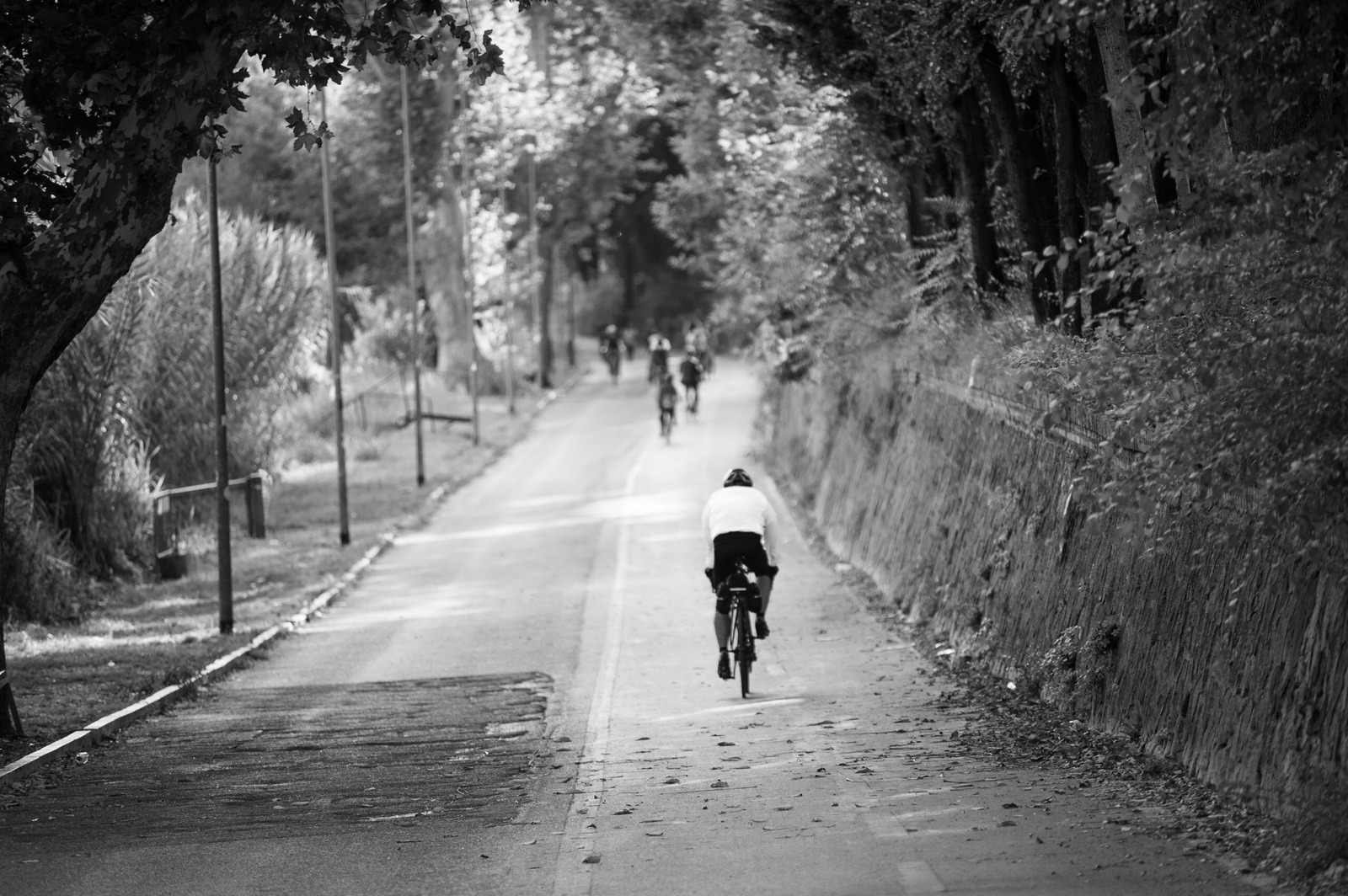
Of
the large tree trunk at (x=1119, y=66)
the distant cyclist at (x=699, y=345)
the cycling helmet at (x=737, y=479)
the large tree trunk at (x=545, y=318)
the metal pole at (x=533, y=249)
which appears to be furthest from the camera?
the large tree trunk at (x=545, y=318)

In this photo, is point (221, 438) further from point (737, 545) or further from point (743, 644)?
point (743, 644)

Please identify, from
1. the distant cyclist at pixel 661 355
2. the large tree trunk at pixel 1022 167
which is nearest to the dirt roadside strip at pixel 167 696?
the large tree trunk at pixel 1022 167

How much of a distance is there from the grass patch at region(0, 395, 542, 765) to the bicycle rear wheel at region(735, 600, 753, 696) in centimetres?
503

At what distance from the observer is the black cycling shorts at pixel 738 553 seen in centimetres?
1473

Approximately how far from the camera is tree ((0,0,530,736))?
11.5 m

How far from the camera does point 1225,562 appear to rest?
9.76 meters

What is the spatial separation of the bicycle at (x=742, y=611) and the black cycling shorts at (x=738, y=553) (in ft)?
0.21

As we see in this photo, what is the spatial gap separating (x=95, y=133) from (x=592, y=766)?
18.4 ft

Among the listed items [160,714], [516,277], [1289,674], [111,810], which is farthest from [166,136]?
[516,277]

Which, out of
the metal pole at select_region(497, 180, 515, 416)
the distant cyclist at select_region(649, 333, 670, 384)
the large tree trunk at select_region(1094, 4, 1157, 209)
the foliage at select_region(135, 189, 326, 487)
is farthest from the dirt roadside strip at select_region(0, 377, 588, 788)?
the metal pole at select_region(497, 180, 515, 416)

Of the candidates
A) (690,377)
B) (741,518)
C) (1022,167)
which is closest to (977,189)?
(1022,167)

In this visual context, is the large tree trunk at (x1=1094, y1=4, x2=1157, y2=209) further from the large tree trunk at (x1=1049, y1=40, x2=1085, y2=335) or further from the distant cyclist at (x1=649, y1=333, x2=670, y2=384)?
the distant cyclist at (x1=649, y1=333, x2=670, y2=384)

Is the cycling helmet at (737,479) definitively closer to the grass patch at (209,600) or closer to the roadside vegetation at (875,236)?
the roadside vegetation at (875,236)

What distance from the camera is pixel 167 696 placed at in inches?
595
